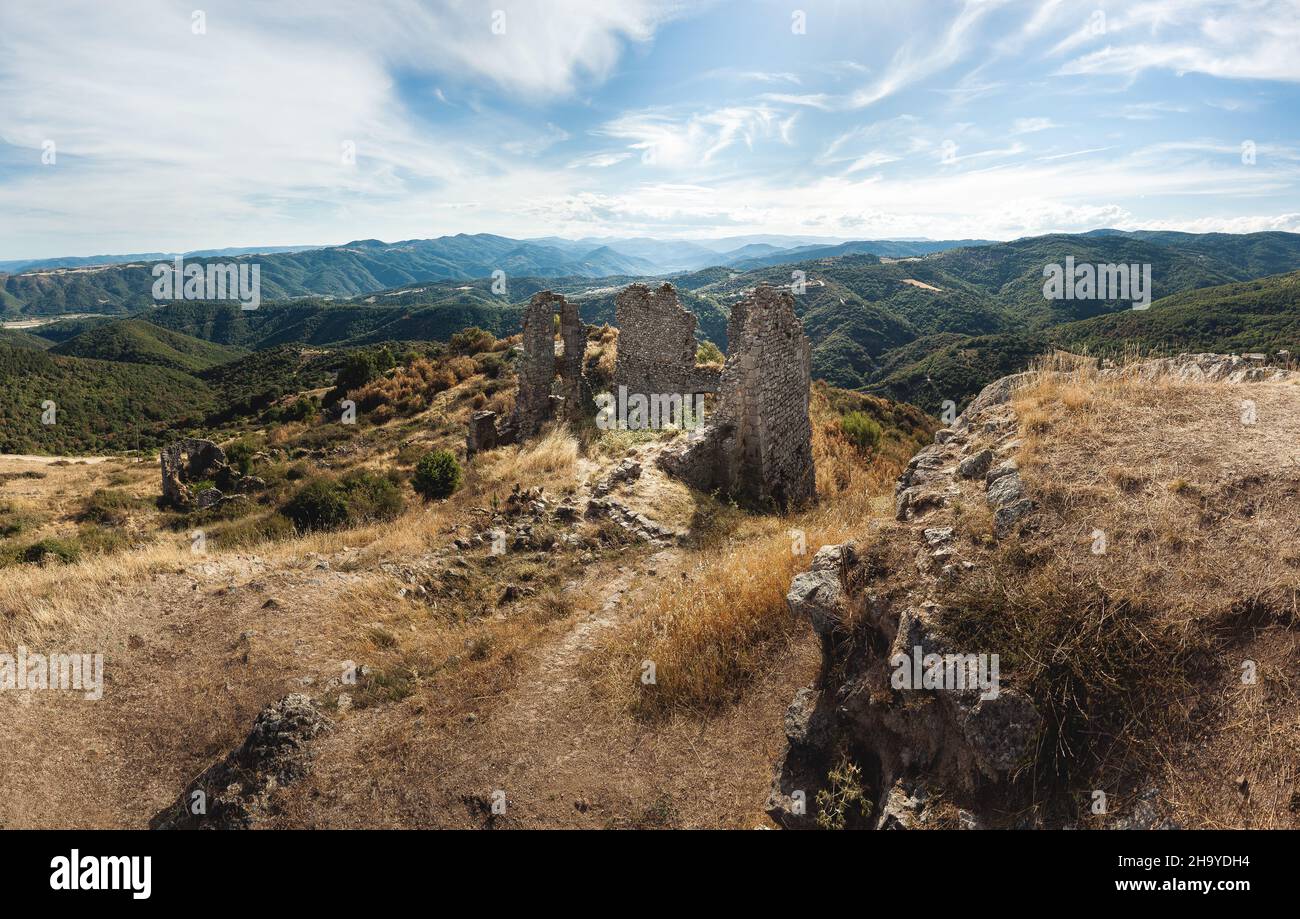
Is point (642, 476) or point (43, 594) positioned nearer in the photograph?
point (43, 594)

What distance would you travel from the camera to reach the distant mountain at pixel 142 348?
348 feet

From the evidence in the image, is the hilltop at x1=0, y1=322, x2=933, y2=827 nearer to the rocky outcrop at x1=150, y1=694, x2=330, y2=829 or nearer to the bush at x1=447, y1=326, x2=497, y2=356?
the rocky outcrop at x1=150, y1=694, x2=330, y2=829

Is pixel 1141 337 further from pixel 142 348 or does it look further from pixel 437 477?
pixel 142 348

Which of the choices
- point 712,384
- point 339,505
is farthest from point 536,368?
point 339,505

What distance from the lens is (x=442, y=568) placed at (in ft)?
34.0

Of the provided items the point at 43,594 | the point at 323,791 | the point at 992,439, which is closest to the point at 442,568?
the point at 323,791

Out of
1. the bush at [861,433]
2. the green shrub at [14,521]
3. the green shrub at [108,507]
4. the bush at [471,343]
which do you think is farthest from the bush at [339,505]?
the bush at [471,343]

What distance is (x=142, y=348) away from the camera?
112 metres

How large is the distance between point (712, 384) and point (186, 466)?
1975cm

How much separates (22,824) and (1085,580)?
36.6 ft

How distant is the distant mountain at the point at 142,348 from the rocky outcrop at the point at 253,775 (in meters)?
118

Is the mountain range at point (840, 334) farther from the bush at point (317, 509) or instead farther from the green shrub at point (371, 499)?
the bush at point (317, 509)
